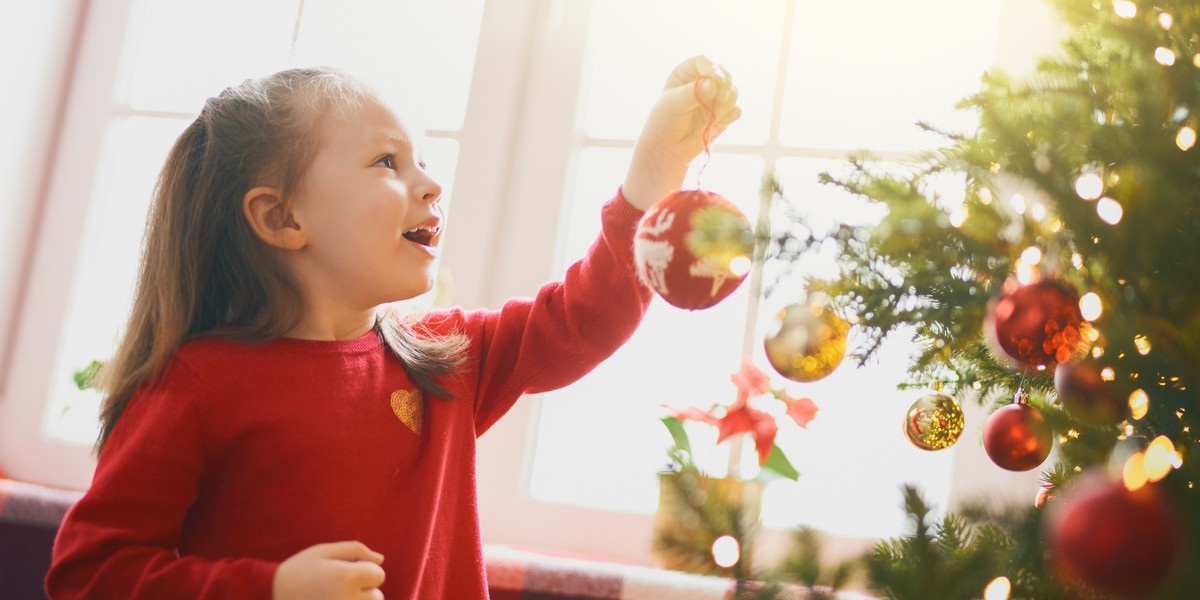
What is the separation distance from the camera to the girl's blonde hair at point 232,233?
1.02 m

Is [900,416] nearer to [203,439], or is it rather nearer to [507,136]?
[507,136]

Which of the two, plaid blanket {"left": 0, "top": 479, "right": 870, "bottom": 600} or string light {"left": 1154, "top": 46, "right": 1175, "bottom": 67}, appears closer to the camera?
string light {"left": 1154, "top": 46, "right": 1175, "bottom": 67}

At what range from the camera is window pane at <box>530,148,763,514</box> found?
1.53m

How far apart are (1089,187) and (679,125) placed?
418 millimetres

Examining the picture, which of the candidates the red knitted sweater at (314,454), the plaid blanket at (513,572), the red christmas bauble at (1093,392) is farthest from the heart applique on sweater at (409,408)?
the red christmas bauble at (1093,392)

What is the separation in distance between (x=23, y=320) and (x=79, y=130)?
352 millimetres

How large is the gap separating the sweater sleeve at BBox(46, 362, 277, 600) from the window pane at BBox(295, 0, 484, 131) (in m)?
0.87

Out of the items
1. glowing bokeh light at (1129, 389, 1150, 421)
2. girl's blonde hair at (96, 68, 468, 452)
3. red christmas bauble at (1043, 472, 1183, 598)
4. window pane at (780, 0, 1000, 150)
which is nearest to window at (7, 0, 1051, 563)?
window pane at (780, 0, 1000, 150)

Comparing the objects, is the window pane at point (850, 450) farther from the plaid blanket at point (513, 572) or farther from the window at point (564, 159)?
the plaid blanket at point (513, 572)

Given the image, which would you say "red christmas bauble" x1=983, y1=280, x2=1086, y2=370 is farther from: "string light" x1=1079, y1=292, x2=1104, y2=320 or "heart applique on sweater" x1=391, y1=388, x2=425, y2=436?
"heart applique on sweater" x1=391, y1=388, x2=425, y2=436

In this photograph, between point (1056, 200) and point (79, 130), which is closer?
point (1056, 200)

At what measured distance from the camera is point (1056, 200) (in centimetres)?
52

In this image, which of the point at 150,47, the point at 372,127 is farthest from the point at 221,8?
the point at 372,127

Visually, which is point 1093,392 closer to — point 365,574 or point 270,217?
point 365,574
